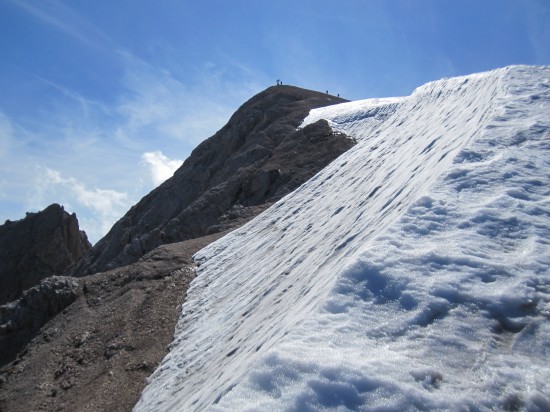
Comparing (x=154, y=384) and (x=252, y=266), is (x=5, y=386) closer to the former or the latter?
(x=154, y=384)

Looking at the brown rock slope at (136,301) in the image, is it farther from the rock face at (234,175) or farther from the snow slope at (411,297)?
the snow slope at (411,297)

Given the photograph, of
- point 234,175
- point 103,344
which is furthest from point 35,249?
point 103,344

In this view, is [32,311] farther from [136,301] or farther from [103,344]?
[103,344]

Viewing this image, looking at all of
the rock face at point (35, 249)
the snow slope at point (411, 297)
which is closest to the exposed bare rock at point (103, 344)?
the snow slope at point (411, 297)

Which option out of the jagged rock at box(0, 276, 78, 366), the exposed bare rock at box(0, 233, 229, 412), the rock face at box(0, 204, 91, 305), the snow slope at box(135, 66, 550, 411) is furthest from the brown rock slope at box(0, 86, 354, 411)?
the rock face at box(0, 204, 91, 305)

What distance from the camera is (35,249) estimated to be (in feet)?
149

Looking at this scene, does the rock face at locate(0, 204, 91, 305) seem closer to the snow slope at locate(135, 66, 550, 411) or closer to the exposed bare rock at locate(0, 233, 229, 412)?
the exposed bare rock at locate(0, 233, 229, 412)

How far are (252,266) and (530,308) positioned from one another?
9166 mm

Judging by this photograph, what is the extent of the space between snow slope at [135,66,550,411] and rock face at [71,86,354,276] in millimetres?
12833

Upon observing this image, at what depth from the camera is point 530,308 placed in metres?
5.02

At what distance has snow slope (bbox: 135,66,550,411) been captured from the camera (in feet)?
13.8

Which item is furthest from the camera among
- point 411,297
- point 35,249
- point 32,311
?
point 35,249

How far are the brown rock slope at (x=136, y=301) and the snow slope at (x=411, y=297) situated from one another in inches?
41.1

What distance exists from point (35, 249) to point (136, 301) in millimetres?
35427
